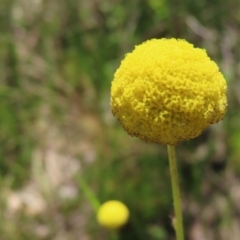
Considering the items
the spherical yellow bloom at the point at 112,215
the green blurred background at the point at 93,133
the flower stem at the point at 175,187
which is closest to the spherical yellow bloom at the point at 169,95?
the flower stem at the point at 175,187

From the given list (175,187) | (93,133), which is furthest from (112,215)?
(93,133)

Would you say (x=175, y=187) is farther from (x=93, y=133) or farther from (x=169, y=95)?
(x=93, y=133)

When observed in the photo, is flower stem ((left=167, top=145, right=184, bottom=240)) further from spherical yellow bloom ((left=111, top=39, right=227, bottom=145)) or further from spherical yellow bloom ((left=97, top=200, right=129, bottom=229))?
spherical yellow bloom ((left=97, top=200, right=129, bottom=229))

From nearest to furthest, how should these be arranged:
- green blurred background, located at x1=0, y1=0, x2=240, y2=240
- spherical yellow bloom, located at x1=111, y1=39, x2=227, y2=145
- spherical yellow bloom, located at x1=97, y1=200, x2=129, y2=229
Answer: spherical yellow bloom, located at x1=111, y1=39, x2=227, y2=145 < spherical yellow bloom, located at x1=97, y1=200, x2=129, y2=229 < green blurred background, located at x1=0, y1=0, x2=240, y2=240

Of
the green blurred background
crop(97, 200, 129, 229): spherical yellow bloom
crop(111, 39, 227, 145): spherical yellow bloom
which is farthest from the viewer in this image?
the green blurred background

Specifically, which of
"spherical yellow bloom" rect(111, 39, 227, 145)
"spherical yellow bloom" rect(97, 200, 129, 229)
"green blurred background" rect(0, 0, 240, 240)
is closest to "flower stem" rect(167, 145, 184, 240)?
"spherical yellow bloom" rect(111, 39, 227, 145)

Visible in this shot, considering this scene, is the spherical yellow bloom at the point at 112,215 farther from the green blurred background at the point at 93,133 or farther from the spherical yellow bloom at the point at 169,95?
the spherical yellow bloom at the point at 169,95
